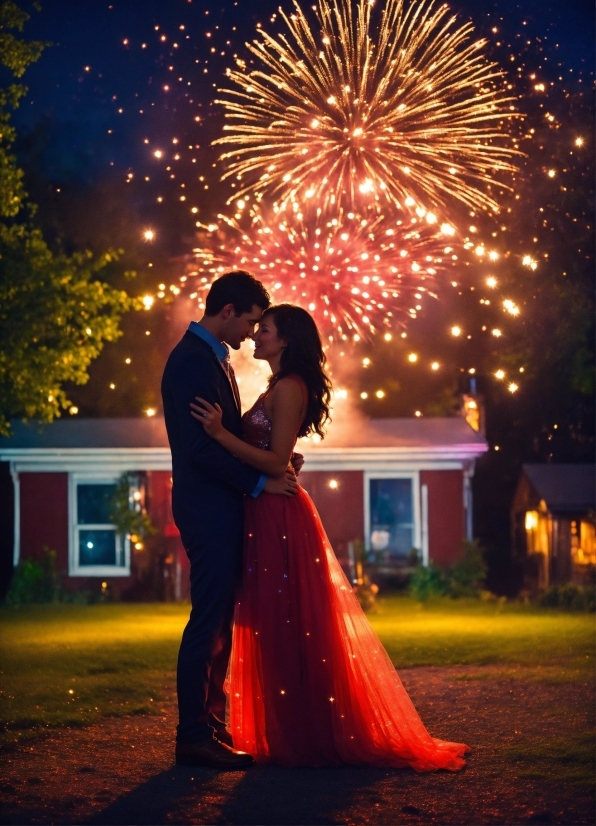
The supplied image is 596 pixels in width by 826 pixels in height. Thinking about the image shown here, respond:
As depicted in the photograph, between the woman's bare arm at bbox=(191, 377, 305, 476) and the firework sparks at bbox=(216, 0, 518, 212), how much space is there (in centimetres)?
555

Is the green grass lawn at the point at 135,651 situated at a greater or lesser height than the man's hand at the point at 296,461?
lesser

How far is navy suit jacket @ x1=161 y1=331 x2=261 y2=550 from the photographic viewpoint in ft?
18.5

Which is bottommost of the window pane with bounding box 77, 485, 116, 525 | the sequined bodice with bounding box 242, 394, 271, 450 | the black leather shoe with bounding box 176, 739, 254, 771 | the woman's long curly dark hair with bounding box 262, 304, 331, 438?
the black leather shoe with bounding box 176, 739, 254, 771

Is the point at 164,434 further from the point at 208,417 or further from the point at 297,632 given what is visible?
the point at 208,417

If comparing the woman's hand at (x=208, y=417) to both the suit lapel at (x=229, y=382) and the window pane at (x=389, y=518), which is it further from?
the window pane at (x=389, y=518)

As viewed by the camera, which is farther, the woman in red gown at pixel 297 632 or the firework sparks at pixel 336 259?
the firework sparks at pixel 336 259

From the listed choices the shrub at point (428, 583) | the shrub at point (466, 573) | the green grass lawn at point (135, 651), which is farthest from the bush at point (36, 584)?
the shrub at point (466, 573)

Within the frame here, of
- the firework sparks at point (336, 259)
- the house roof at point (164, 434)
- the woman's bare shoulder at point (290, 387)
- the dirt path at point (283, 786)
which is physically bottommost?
the dirt path at point (283, 786)

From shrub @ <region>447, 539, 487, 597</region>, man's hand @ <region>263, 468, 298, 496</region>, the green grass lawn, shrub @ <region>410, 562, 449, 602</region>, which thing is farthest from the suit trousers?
shrub @ <region>447, 539, 487, 597</region>

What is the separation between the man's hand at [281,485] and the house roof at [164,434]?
14.2 m

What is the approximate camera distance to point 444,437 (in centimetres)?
2109

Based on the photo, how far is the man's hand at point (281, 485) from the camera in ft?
19.1

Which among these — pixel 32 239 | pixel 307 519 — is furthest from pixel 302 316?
pixel 32 239

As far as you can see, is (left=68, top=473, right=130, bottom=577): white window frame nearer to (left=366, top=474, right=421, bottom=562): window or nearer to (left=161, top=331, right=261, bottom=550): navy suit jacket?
(left=366, top=474, right=421, bottom=562): window
